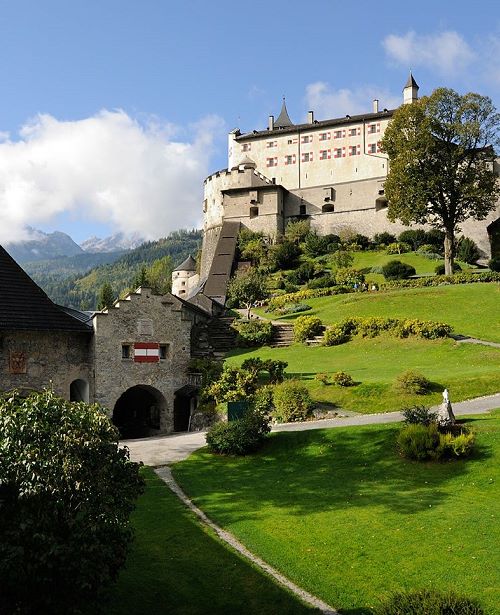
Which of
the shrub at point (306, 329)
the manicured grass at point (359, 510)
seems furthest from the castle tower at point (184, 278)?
the manicured grass at point (359, 510)

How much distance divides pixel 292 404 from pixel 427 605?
62.1ft

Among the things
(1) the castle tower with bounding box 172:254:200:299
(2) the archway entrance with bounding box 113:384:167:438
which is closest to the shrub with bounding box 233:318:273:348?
(2) the archway entrance with bounding box 113:384:167:438

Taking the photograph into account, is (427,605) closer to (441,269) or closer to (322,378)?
(322,378)

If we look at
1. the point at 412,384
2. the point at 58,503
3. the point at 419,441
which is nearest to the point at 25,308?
the point at 412,384

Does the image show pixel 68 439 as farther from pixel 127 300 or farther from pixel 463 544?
pixel 127 300

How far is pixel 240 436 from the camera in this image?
76.8 feet

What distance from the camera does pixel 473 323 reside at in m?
42.6

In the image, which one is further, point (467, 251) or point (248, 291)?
point (467, 251)

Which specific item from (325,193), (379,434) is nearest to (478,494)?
(379,434)

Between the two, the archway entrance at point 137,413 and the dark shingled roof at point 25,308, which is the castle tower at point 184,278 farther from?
the dark shingled roof at point 25,308

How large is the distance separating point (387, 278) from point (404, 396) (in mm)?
36705

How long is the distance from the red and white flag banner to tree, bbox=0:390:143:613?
19494 millimetres

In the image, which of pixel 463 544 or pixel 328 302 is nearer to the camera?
pixel 463 544

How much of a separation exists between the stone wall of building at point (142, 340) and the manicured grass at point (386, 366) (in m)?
6.12
